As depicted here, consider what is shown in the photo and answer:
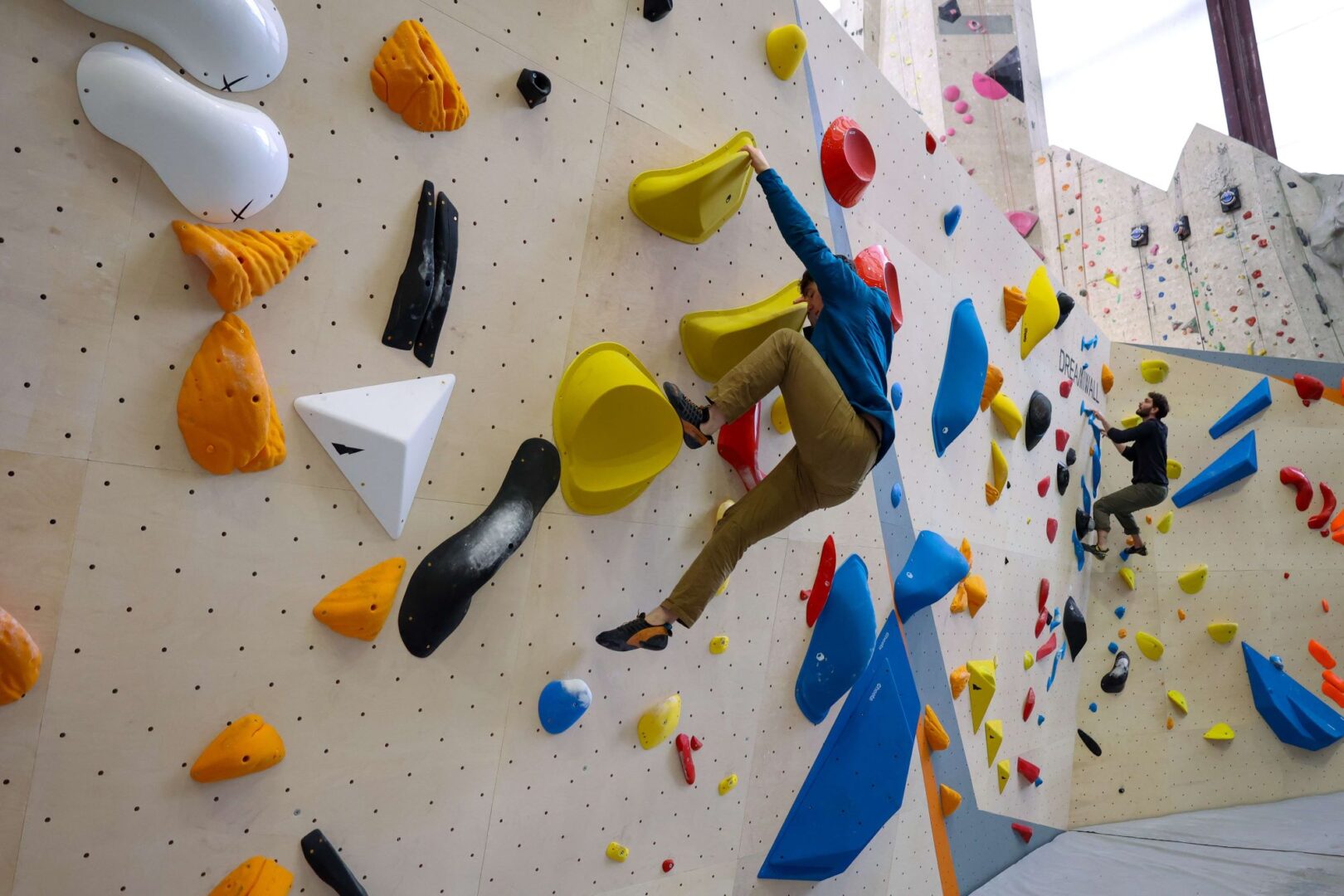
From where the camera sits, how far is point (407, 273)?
4.97ft

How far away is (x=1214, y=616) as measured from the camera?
4.76 meters

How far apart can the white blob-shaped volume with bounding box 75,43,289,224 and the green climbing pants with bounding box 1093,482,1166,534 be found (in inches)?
182

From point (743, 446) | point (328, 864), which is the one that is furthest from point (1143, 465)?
point (328, 864)

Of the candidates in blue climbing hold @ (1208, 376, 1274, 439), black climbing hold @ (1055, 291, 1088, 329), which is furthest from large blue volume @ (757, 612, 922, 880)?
blue climbing hold @ (1208, 376, 1274, 439)

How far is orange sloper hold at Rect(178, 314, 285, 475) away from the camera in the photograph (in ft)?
4.11

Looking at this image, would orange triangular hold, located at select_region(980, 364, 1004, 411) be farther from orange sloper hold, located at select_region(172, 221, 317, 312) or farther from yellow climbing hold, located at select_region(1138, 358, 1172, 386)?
orange sloper hold, located at select_region(172, 221, 317, 312)

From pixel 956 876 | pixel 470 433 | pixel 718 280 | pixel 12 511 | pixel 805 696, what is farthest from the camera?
pixel 956 876

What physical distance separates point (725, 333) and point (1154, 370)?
4352 mm

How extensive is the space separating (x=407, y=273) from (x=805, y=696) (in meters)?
1.79

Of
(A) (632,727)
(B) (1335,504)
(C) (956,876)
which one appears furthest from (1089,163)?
(A) (632,727)

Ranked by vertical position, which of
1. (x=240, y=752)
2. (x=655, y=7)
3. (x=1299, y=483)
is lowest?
(x=240, y=752)

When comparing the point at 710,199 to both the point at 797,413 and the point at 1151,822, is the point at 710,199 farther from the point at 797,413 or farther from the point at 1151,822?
the point at 1151,822

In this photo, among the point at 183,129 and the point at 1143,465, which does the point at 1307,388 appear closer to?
the point at 1143,465

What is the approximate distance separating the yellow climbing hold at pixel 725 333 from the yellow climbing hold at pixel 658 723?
35.0 inches
